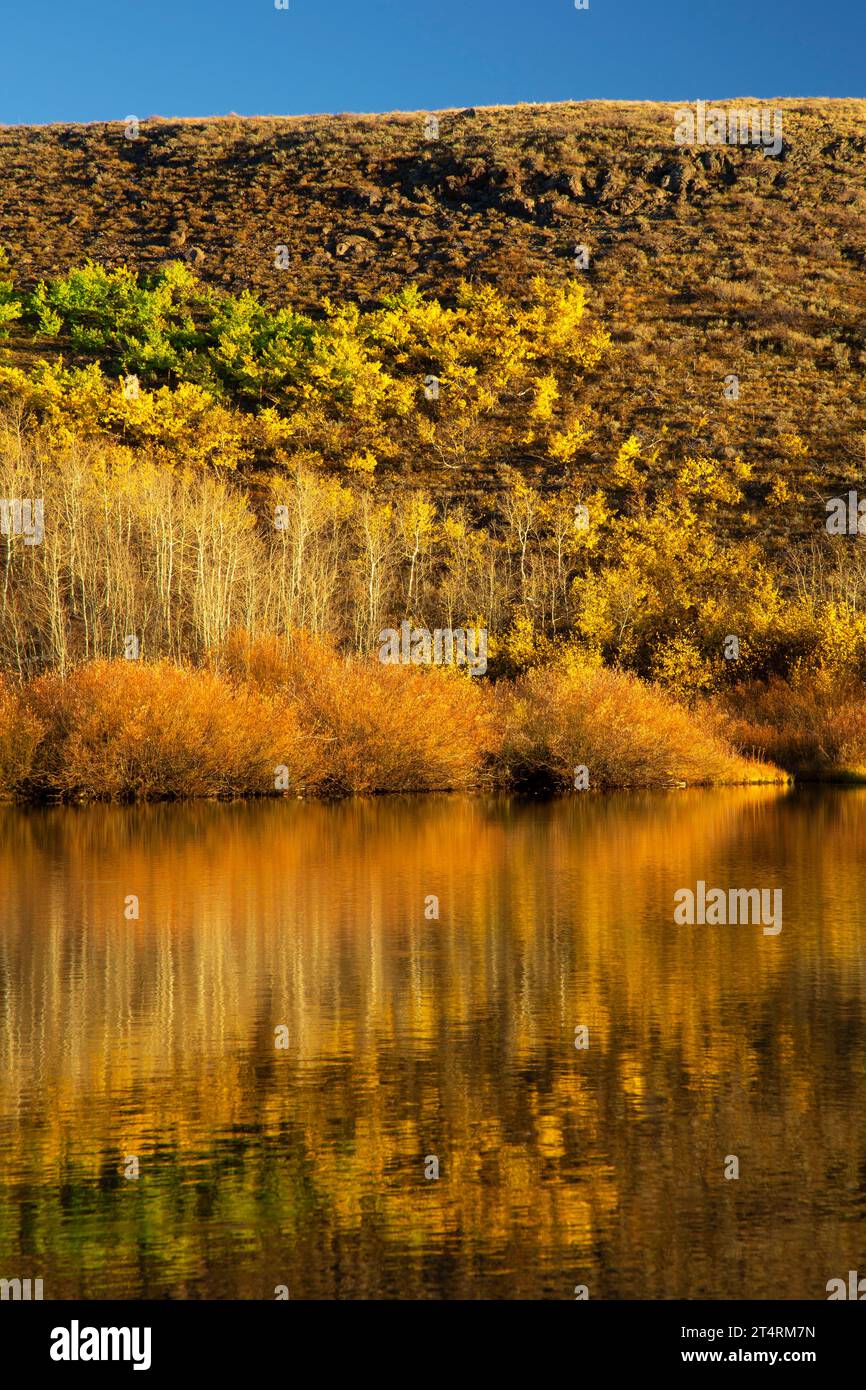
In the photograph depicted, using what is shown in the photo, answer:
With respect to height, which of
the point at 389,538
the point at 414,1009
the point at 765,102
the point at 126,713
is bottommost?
the point at 414,1009

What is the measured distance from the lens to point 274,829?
84.9ft

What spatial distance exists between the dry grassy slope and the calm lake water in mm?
39119

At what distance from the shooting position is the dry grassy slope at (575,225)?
59.7m

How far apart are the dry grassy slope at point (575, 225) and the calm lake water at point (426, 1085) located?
128 ft

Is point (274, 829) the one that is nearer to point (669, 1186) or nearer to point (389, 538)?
point (669, 1186)

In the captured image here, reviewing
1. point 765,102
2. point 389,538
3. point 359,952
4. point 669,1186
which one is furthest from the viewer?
point 765,102

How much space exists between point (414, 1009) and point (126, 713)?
60.9 ft

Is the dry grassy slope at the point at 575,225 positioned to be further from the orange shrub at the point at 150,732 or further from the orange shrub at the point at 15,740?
the orange shrub at the point at 15,740

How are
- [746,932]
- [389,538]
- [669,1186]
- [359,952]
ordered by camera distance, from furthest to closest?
[389,538] → [746,932] → [359,952] → [669,1186]
